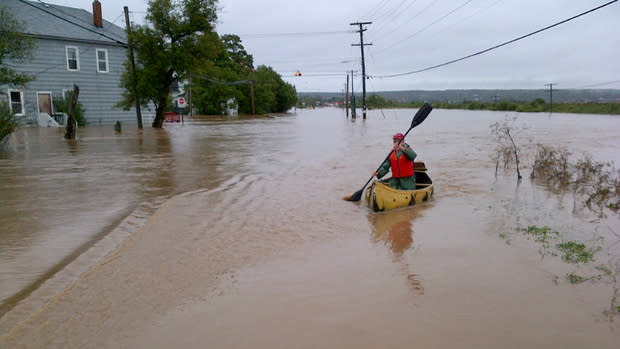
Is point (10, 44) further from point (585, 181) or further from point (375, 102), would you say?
point (375, 102)

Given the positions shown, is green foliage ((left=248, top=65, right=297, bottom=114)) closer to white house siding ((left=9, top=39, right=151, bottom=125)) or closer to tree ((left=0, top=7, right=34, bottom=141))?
white house siding ((left=9, top=39, right=151, bottom=125))

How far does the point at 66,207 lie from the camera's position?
1036cm

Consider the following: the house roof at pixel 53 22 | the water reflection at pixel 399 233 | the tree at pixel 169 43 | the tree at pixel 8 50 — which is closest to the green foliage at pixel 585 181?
the water reflection at pixel 399 233

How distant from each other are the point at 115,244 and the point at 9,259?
1.43 meters

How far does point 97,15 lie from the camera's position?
36781 mm

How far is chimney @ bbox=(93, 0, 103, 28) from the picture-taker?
3630cm

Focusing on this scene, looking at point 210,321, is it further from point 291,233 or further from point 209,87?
point 209,87

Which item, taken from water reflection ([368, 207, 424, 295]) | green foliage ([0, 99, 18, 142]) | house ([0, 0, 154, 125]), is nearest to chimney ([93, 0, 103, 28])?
house ([0, 0, 154, 125])

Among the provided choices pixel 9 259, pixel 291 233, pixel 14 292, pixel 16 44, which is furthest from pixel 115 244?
pixel 16 44

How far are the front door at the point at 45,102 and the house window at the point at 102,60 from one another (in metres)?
4.30

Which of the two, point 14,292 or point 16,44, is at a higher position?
point 16,44

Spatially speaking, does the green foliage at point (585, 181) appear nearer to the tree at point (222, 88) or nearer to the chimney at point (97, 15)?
the chimney at point (97, 15)

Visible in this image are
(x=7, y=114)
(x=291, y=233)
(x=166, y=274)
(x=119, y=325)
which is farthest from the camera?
(x=7, y=114)

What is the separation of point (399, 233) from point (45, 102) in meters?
31.8
